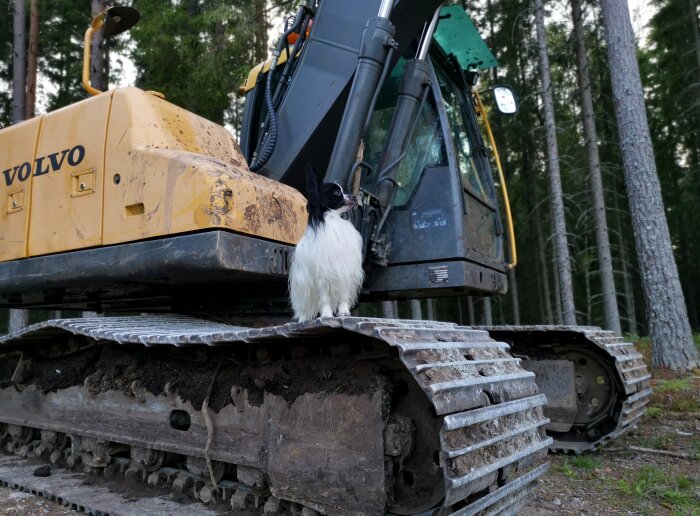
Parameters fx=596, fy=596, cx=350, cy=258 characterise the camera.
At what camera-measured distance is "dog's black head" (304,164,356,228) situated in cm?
285

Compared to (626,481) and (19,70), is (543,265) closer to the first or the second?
(19,70)

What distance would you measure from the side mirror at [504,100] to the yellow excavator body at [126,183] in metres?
1.91

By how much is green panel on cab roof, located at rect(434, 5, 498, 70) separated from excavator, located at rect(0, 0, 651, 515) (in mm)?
16

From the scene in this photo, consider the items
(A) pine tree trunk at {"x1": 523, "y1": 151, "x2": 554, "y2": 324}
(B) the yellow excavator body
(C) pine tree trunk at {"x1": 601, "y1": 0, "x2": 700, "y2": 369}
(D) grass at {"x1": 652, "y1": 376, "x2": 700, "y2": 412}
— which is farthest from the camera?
(A) pine tree trunk at {"x1": 523, "y1": 151, "x2": 554, "y2": 324}

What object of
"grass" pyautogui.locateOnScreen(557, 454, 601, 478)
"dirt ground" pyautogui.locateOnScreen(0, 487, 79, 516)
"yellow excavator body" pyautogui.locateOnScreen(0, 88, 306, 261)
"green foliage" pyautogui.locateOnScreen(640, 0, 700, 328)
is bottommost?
"grass" pyautogui.locateOnScreen(557, 454, 601, 478)

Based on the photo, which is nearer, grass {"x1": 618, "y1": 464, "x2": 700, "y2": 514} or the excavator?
the excavator

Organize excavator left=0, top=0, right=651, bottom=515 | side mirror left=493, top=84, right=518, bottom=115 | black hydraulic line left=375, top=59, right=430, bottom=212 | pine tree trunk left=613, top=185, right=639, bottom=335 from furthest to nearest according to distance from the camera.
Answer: pine tree trunk left=613, top=185, right=639, bottom=335
side mirror left=493, top=84, right=518, bottom=115
black hydraulic line left=375, top=59, right=430, bottom=212
excavator left=0, top=0, right=651, bottom=515

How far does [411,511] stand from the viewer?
7.80ft

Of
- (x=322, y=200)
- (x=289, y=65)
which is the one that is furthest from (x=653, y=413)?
(x=289, y=65)

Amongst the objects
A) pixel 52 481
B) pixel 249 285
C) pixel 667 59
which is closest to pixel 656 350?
pixel 249 285

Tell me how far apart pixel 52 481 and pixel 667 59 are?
2345 cm

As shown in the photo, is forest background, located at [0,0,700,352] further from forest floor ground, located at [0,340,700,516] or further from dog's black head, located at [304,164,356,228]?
dog's black head, located at [304,164,356,228]

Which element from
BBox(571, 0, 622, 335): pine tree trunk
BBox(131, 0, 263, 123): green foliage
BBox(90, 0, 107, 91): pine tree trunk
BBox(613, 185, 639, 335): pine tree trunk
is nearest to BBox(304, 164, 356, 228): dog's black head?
BBox(90, 0, 107, 91): pine tree trunk

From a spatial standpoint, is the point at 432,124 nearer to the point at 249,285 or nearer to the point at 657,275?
the point at 249,285
